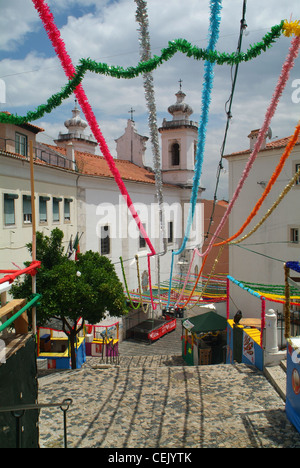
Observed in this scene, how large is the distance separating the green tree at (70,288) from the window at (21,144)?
6363 mm

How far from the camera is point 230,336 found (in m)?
11.5

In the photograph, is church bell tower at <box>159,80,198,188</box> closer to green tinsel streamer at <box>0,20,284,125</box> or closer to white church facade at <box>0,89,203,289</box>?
white church facade at <box>0,89,203,289</box>

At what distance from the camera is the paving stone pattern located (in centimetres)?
596

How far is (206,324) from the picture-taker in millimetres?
14594

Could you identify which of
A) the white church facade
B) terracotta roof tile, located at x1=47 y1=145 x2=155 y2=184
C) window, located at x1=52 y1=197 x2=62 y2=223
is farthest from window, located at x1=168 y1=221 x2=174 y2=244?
window, located at x1=52 y1=197 x2=62 y2=223

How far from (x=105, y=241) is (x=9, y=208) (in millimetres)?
8441

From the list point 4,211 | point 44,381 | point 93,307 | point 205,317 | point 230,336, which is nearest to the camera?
point 44,381

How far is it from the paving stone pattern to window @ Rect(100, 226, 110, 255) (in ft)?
41.1

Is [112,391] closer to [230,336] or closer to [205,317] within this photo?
[230,336]

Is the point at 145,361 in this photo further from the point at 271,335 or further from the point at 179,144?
the point at 179,144

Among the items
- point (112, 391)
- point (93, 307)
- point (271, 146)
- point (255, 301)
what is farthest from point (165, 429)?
point (271, 146)

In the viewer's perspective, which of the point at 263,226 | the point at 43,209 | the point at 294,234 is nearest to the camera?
the point at 43,209

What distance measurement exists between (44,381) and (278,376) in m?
5.57

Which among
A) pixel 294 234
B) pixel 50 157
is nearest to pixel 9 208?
pixel 50 157
